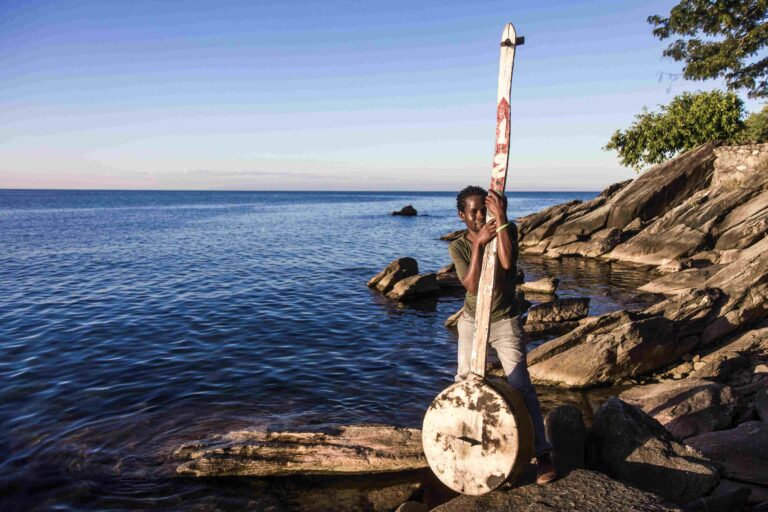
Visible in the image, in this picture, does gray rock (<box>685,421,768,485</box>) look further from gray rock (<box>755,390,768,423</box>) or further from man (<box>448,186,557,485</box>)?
man (<box>448,186,557,485</box>)

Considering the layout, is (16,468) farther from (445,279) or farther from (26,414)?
(445,279)

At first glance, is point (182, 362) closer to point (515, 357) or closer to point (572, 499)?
point (515, 357)

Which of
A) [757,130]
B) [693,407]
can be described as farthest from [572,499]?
[757,130]

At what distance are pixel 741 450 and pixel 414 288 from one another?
1552 centimetres

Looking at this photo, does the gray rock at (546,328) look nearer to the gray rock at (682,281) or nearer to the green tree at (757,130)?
the gray rock at (682,281)

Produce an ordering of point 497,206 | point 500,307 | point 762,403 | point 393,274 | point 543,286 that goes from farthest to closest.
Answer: point 393,274
point 543,286
point 762,403
point 500,307
point 497,206

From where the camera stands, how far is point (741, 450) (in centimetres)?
651

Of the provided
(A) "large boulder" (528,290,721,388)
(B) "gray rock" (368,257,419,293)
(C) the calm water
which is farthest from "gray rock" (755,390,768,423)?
(B) "gray rock" (368,257,419,293)

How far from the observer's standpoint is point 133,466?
8.03m

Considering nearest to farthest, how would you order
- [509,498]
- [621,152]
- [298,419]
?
1. [509,498]
2. [298,419]
3. [621,152]

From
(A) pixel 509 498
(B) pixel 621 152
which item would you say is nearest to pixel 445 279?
(A) pixel 509 498

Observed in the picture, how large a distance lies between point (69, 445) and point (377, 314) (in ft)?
38.2

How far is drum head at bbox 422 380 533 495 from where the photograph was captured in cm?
493

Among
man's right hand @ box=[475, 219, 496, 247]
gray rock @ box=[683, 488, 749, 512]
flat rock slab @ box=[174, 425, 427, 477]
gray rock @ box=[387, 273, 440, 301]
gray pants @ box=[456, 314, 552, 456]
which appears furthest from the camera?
gray rock @ box=[387, 273, 440, 301]
